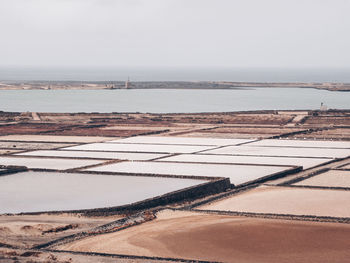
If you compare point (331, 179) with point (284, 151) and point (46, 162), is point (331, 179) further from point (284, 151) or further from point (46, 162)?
point (46, 162)

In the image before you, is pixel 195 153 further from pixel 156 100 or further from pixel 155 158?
pixel 156 100

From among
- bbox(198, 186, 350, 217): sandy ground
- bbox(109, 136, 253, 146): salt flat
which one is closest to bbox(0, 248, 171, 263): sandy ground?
bbox(198, 186, 350, 217): sandy ground

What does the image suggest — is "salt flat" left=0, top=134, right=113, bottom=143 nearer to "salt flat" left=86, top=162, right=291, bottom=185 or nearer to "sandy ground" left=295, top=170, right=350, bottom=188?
"salt flat" left=86, top=162, right=291, bottom=185

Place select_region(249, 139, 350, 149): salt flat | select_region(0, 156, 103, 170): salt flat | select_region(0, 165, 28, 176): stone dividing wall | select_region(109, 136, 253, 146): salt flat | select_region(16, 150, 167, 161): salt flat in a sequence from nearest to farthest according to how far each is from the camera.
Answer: select_region(0, 165, 28, 176): stone dividing wall < select_region(0, 156, 103, 170): salt flat < select_region(16, 150, 167, 161): salt flat < select_region(249, 139, 350, 149): salt flat < select_region(109, 136, 253, 146): salt flat

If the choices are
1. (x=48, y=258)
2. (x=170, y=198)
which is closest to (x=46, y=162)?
(x=170, y=198)

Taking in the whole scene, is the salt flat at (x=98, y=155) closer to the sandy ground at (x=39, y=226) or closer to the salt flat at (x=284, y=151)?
the salt flat at (x=284, y=151)

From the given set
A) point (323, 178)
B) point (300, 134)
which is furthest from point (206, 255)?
point (300, 134)
